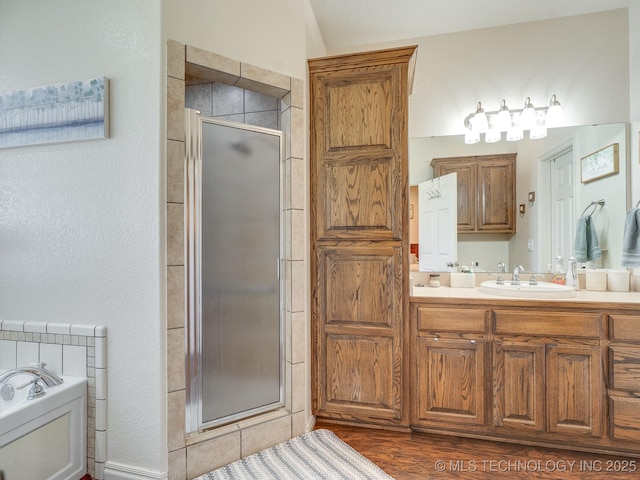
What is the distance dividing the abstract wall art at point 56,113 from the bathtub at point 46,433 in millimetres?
1172

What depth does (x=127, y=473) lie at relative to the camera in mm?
1691

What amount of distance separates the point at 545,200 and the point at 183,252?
2.40m

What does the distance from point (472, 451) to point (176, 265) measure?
1911 mm

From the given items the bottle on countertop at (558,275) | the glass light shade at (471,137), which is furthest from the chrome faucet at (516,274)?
the glass light shade at (471,137)

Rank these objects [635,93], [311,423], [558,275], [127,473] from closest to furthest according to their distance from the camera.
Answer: [127,473], [311,423], [635,93], [558,275]

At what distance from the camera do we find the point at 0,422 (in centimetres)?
139

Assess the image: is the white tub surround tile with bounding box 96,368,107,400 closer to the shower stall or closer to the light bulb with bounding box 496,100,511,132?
the shower stall

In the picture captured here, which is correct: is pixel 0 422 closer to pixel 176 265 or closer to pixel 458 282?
pixel 176 265

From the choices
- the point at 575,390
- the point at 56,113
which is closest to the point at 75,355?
the point at 56,113

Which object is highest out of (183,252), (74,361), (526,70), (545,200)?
(526,70)

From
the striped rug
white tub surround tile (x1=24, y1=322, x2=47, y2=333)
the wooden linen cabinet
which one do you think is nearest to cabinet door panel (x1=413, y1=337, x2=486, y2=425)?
the wooden linen cabinet

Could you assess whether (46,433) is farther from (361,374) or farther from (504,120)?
(504,120)

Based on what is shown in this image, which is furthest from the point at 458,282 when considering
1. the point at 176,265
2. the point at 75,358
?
the point at 75,358

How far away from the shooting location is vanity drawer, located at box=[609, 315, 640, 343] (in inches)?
75.6
